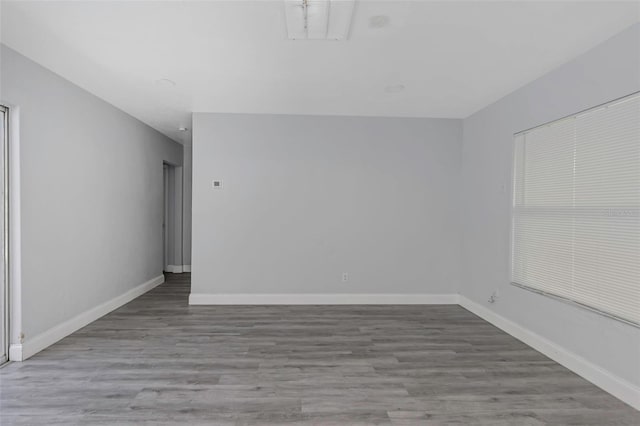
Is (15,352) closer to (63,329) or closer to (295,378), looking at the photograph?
(63,329)

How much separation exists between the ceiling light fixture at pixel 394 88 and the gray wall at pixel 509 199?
124 cm

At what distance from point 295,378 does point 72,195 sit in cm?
292

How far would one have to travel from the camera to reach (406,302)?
4.71m

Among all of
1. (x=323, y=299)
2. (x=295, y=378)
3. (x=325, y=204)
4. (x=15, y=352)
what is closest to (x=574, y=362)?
(x=295, y=378)

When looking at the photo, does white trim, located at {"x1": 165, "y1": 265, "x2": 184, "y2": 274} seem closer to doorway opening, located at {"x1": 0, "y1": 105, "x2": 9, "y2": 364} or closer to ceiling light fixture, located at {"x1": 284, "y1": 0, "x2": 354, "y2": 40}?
doorway opening, located at {"x1": 0, "y1": 105, "x2": 9, "y2": 364}

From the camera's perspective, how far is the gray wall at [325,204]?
458 centimetres

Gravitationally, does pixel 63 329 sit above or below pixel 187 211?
below

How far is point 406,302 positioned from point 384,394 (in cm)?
246

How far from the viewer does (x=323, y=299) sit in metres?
4.67

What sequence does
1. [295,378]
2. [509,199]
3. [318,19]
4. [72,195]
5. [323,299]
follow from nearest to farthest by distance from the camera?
1. [318,19]
2. [295,378]
3. [72,195]
4. [509,199]
5. [323,299]

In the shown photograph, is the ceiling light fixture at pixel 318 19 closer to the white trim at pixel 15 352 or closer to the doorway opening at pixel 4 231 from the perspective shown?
the doorway opening at pixel 4 231

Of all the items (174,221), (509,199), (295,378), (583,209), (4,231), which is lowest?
(295,378)

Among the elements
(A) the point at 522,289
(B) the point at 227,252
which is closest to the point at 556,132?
(A) the point at 522,289

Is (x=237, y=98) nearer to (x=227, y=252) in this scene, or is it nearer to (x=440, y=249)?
(x=227, y=252)
